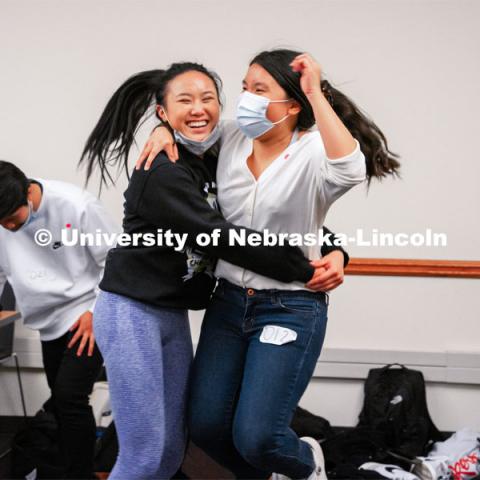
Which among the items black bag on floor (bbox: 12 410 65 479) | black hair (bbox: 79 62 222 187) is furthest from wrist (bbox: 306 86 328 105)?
black bag on floor (bbox: 12 410 65 479)

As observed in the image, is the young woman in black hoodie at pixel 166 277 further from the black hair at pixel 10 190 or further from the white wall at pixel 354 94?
the white wall at pixel 354 94

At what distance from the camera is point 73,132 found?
11.2 ft

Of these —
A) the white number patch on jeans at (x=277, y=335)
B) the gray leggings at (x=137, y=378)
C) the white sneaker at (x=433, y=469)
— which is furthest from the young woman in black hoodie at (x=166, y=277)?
the white sneaker at (x=433, y=469)

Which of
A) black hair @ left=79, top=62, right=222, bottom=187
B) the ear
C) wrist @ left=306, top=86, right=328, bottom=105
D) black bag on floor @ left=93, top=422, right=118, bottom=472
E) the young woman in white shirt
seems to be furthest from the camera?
black bag on floor @ left=93, top=422, right=118, bottom=472

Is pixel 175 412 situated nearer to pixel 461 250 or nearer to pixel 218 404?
pixel 218 404

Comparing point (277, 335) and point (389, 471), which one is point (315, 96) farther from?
point (389, 471)

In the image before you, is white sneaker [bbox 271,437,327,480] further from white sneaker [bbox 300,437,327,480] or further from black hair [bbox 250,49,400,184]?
black hair [bbox 250,49,400,184]

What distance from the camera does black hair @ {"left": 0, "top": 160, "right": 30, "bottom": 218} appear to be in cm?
221

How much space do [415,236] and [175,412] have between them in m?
1.92

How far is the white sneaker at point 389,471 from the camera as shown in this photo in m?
2.77

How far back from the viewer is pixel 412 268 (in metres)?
3.32

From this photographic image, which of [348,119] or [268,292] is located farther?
[348,119]

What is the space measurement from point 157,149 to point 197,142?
0.11 m

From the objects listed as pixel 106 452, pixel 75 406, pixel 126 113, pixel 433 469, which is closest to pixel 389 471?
pixel 433 469
